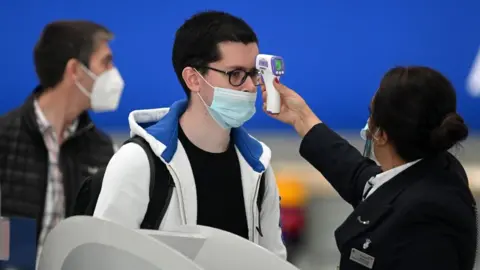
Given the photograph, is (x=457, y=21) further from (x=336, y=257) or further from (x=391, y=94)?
(x=391, y=94)

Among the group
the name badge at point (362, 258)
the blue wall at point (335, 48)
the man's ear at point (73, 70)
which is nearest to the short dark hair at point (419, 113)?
the name badge at point (362, 258)

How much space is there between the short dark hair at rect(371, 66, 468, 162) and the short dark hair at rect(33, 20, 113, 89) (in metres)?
1.35

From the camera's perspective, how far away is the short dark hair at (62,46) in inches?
113

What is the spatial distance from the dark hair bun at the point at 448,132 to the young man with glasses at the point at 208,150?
42 cm

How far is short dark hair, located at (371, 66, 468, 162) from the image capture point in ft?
5.93

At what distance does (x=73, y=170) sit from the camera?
2.75m

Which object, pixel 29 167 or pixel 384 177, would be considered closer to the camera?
pixel 384 177

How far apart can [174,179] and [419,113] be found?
1.83 ft

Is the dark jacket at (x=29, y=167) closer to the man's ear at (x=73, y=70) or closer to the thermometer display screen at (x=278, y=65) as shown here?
the man's ear at (x=73, y=70)

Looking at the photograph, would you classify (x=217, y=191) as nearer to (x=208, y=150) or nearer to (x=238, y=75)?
(x=208, y=150)

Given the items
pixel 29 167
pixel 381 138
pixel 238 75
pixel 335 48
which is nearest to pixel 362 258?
pixel 381 138

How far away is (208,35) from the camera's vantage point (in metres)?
1.98

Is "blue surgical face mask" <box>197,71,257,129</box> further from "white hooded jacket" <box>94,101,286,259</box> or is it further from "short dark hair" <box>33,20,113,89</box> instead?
"short dark hair" <box>33,20,113,89</box>

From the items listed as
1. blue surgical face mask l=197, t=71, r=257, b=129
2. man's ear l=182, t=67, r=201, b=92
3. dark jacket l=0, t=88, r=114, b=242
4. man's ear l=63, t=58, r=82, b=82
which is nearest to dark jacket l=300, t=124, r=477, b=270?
blue surgical face mask l=197, t=71, r=257, b=129
